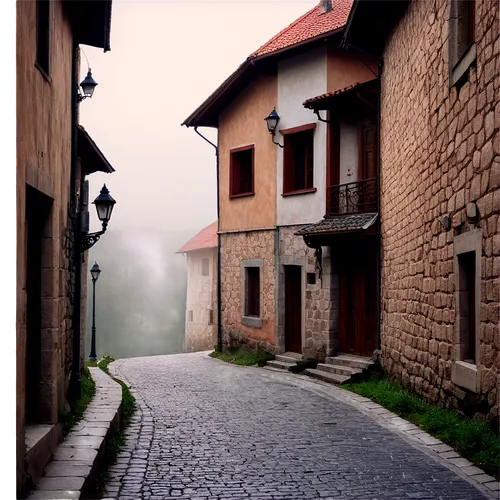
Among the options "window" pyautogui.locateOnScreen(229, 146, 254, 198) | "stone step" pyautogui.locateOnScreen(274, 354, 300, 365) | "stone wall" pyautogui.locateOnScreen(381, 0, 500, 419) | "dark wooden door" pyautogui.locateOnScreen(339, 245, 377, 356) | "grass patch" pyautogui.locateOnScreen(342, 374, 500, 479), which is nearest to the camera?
"grass patch" pyautogui.locateOnScreen(342, 374, 500, 479)

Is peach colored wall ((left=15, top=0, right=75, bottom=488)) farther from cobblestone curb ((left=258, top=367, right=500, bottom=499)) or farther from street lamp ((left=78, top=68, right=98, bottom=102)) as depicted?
street lamp ((left=78, top=68, right=98, bottom=102))

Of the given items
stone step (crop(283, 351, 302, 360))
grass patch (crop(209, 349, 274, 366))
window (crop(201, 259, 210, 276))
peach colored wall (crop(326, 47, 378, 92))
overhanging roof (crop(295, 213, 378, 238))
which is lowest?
grass patch (crop(209, 349, 274, 366))

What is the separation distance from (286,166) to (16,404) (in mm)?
12211

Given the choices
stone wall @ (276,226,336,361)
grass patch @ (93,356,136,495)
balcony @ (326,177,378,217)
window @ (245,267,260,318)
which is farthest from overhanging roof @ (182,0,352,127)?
grass patch @ (93,356,136,495)

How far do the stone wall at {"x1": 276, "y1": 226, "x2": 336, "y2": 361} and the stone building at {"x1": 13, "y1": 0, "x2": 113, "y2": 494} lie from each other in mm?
6601

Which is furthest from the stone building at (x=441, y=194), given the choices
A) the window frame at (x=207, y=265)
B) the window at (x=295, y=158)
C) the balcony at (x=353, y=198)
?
the window frame at (x=207, y=265)

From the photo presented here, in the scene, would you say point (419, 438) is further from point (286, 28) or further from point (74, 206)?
point (286, 28)

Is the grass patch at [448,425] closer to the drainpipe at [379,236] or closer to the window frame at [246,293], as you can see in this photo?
the drainpipe at [379,236]

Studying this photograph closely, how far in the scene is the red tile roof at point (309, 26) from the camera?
1570 cm

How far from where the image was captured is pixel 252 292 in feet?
58.1

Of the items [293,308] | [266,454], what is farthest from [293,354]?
[266,454]

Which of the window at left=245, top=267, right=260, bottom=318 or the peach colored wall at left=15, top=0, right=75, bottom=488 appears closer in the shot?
the peach colored wall at left=15, top=0, right=75, bottom=488

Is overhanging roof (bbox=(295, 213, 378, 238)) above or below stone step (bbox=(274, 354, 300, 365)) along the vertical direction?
above

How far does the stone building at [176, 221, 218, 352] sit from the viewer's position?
28914 mm
